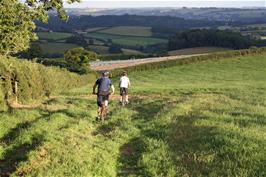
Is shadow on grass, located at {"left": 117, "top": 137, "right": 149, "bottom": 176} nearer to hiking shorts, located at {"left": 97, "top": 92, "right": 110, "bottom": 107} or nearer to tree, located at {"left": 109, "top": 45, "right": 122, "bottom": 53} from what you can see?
hiking shorts, located at {"left": 97, "top": 92, "right": 110, "bottom": 107}

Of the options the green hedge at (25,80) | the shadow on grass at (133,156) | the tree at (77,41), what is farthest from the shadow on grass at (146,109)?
the tree at (77,41)

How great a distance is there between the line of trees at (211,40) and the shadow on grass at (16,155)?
4757 inches

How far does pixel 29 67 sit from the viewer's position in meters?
32.2

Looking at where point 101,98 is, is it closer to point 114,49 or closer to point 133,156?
point 133,156

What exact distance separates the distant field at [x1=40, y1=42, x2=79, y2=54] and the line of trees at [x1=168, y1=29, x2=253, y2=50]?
34257 mm

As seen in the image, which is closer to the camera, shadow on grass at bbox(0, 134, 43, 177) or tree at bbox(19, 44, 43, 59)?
shadow on grass at bbox(0, 134, 43, 177)

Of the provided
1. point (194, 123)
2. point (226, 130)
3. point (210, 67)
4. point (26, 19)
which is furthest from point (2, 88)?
point (210, 67)

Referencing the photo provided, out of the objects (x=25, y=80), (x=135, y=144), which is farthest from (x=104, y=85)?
(x=25, y=80)

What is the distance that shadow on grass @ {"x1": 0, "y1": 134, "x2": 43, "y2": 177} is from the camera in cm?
1287

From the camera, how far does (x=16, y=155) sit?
14367mm

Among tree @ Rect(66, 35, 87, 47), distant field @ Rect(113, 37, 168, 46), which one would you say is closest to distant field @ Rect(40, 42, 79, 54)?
tree @ Rect(66, 35, 87, 47)

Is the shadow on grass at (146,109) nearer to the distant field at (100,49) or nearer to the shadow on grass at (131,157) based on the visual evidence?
the shadow on grass at (131,157)

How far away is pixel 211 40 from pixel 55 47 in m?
Answer: 51.5

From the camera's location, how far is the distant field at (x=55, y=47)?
14656cm
